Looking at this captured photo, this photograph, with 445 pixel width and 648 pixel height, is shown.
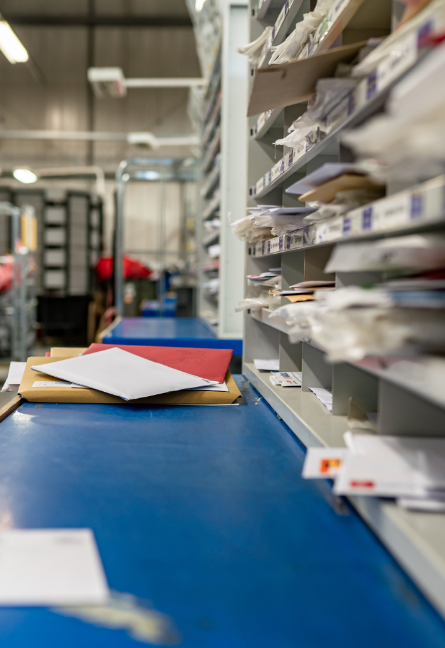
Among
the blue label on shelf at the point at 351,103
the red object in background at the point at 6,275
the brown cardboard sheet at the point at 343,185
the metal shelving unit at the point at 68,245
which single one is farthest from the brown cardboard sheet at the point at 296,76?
the metal shelving unit at the point at 68,245

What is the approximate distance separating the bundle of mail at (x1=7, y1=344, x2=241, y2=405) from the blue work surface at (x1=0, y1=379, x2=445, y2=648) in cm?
20

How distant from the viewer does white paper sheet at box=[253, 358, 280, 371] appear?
5.13ft

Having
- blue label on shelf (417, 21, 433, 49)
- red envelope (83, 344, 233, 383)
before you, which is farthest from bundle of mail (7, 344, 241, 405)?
blue label on shelf (417, 21, 433, 49)

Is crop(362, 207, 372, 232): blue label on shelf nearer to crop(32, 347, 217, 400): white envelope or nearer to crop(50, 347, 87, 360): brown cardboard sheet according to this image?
crop(32, 347, 217, 400): white envelope

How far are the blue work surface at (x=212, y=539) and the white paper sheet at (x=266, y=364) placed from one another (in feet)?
1.78

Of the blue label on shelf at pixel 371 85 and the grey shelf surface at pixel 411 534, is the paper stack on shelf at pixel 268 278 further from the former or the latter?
the blue label on shelf at pixel 371 85

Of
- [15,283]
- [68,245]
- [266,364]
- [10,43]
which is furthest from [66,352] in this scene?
[68,245]

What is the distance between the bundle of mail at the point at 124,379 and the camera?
1204 millimetres

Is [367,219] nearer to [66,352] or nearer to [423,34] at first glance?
[423,34]

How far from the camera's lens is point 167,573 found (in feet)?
1.70

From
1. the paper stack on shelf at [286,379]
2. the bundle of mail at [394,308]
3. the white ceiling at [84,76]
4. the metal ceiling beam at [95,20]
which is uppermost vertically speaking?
the metal ceiling beam at [95,20]

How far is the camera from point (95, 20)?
9.31 metres

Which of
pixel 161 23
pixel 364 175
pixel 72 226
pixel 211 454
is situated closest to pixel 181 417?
pixel 211 454

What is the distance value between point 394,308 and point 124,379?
2.60ft
